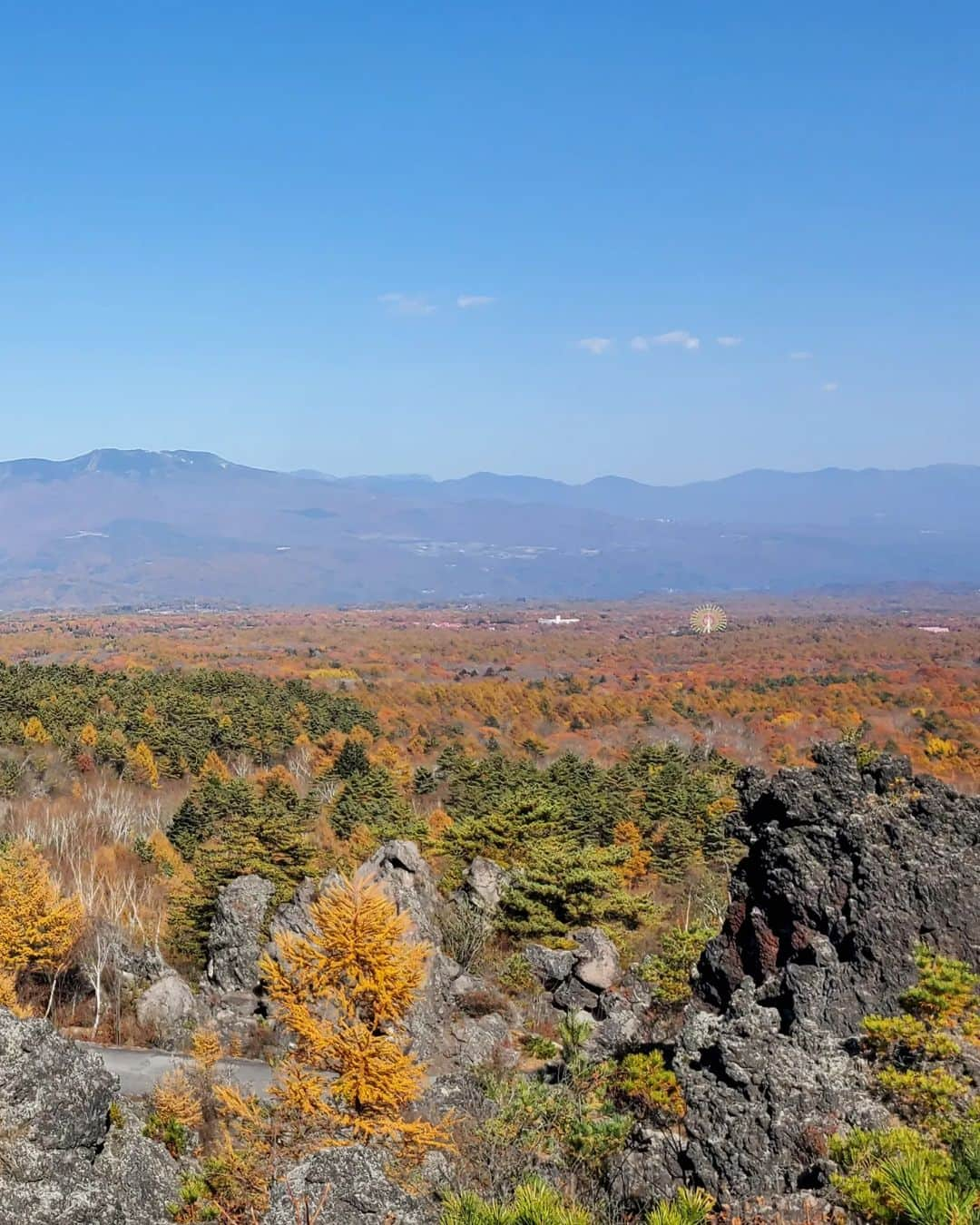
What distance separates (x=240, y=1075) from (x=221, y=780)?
26697 mm

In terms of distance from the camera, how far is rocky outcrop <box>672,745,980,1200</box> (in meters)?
12.4

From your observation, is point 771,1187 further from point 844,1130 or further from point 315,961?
point 315,961

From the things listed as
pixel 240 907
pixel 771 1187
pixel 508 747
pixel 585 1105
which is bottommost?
pixel 508 747

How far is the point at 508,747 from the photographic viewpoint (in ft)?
280

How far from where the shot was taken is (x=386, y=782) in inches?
1972

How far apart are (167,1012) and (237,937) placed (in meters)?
3.76

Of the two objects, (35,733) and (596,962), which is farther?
(35,733)

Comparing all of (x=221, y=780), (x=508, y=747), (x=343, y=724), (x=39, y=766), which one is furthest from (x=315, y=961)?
(x=508, y=747)

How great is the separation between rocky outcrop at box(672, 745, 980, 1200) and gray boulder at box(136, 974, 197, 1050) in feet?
61.4

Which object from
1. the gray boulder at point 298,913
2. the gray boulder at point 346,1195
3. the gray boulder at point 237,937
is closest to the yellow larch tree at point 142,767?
the gray boulder at point 237,937

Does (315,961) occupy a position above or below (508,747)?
above

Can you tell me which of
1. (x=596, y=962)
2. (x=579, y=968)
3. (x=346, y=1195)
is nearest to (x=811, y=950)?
(x=346, y=1195)

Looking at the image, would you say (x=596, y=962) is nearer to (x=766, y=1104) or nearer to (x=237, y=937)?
(x=237, y=937)

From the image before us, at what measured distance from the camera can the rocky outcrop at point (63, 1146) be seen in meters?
13.8
